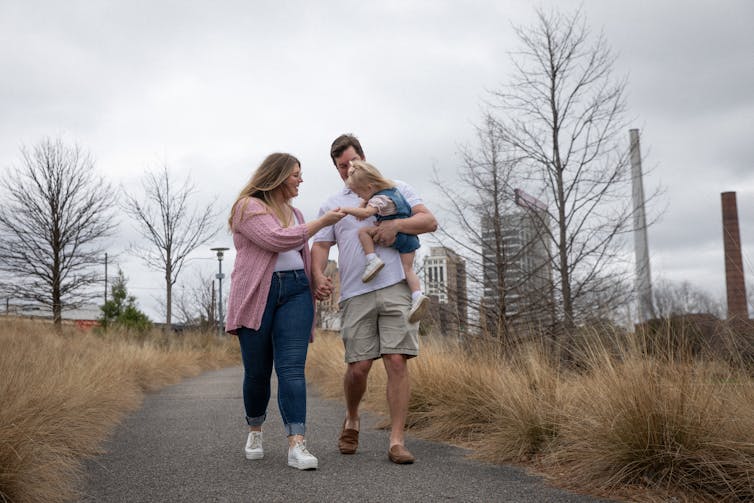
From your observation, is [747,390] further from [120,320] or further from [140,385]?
[120,320]

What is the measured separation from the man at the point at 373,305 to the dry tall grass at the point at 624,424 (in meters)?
0.73

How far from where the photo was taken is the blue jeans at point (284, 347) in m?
4.20

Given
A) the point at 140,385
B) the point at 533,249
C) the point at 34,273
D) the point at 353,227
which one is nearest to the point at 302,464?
the point at 353,227

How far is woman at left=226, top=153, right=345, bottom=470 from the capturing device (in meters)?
4.19

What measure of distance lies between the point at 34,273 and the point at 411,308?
1844 centimetres

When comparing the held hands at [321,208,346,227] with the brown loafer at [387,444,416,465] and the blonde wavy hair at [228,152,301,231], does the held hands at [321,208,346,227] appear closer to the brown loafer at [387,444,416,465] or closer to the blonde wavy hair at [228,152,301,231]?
the blonde wavy hair at [228,152,301,231]

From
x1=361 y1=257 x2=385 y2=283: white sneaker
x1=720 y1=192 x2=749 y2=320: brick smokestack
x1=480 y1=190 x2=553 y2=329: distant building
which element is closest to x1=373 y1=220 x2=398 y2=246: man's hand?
x1=361 y1=257 x2=385 y2=283: white sneaker

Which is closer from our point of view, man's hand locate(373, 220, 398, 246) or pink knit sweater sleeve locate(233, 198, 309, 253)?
pink knit sweater sleeve locate(233, 198, 309, 253)

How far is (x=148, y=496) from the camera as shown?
11.1 ft

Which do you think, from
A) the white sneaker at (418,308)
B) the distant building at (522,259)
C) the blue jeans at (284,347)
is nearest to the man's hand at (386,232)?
the white sneaker at (418,308)

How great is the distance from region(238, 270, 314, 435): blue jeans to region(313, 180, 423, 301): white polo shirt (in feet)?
1.04

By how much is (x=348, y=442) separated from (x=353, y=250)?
4.04 feet

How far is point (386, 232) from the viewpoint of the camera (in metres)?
4.39

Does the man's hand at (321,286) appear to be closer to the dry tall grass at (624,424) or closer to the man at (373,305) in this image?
the man at (373,305)
